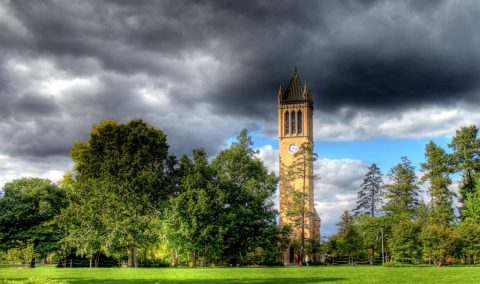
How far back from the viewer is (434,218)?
55000 mm

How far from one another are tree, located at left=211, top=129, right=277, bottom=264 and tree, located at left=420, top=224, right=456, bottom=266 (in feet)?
48.0

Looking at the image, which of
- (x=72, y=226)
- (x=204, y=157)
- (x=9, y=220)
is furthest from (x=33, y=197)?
(x=204, y=157)

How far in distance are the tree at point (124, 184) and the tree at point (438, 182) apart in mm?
31678

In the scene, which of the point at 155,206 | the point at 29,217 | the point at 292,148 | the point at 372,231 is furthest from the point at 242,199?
the point at 292,148

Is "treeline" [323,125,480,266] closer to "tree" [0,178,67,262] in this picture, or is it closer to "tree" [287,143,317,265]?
"tree" [287,143,317,265]

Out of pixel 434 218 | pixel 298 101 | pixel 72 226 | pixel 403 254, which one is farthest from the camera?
pixel 298 101

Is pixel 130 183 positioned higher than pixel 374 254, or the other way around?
pixel 130 183

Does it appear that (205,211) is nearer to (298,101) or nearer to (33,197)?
(33,197)

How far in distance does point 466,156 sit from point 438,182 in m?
4.90

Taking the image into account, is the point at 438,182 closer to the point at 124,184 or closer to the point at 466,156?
the point at 466,156

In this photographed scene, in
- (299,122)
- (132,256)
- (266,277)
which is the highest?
(299,122)

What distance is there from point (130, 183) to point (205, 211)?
269 inches

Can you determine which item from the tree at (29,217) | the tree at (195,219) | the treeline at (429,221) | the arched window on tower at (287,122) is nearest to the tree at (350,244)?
the treeline at (429,221)

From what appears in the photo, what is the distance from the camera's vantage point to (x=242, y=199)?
43.7 meters
